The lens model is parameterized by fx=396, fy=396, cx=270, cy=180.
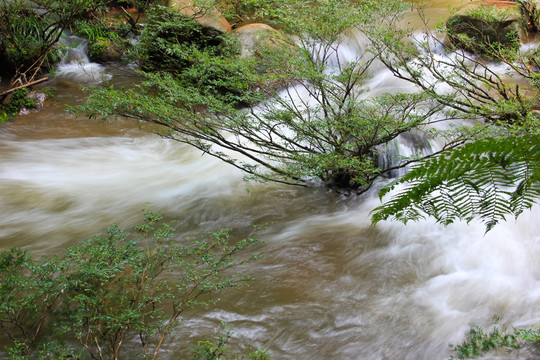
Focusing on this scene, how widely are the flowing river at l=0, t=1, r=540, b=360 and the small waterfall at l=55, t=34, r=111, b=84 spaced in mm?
2962

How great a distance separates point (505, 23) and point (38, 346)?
11142 millimetres

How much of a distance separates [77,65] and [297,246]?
364 inches

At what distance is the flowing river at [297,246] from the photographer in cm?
328

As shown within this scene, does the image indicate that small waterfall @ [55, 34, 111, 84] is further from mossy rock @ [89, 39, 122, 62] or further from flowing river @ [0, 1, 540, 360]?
flowing river @ [0, 1, 540, 360]

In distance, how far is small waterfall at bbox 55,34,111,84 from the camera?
10219mm

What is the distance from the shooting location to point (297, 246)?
182 inches

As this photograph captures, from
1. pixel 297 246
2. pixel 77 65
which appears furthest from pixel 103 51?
pixel 297 246

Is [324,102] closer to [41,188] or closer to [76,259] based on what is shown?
[76,259]

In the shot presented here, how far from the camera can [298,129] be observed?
4.88 m

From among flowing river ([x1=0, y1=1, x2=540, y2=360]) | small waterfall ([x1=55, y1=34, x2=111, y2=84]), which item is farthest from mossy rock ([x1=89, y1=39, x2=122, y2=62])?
flowing river ([x1=0, y1=1, x2=540, y2=360])

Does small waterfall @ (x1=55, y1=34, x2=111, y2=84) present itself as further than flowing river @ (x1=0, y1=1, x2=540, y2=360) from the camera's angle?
Yes

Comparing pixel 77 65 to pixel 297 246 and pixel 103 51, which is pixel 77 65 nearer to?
pixel 103 51

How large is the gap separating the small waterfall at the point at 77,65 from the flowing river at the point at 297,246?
2.96 metres

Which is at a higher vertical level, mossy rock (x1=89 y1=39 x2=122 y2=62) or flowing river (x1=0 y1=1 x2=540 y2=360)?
mossy rock (x1=89 y1=39 x2=122 y2=62)
